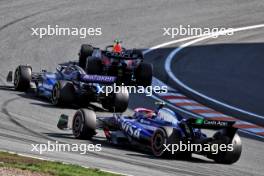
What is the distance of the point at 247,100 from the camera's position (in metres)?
26.3

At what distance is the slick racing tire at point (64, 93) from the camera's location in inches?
912

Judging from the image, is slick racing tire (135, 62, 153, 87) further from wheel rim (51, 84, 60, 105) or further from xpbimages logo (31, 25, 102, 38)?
xpbimages logo (31, 25, 102, 38)

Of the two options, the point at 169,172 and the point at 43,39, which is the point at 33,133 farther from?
the point at 43,39

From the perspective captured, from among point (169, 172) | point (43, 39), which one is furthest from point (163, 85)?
point (169, 172)

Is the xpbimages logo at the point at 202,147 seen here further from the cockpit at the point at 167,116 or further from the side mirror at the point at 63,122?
the side mirror at the point at 63,122

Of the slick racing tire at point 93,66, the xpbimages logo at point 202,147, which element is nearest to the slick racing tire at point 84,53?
the slick racing tire at point 93,66

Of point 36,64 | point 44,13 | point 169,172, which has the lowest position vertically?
point 169,172

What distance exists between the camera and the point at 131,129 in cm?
1864

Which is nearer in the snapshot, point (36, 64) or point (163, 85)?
point (163, 85)

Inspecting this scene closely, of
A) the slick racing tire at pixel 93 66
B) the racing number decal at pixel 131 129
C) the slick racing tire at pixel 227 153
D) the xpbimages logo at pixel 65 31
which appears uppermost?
the xpbimages logo at pixel 65 31

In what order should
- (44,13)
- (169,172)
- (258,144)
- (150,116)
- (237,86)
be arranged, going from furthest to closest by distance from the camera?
(44,13)
(237,86)
(258,144)
(150,116)
(169,172)

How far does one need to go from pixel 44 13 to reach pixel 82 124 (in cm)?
1844

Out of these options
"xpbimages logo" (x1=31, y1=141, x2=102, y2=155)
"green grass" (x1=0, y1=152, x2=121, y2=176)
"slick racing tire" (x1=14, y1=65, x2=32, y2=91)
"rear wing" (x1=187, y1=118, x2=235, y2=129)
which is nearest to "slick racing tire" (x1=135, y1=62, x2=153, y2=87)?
"slick racing tire" (x1=14, y1=65, x2=32, y2=91)

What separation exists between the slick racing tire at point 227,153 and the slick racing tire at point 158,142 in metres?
1.05
